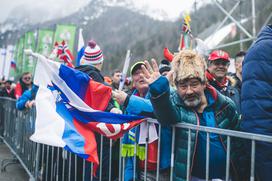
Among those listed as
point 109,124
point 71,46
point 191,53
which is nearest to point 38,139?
point 109,124

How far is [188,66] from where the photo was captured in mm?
3074

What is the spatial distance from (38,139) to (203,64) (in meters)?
1.73

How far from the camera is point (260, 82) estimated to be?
2543 mm

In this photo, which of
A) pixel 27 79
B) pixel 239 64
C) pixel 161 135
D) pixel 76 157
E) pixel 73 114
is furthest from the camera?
pixel 27 79

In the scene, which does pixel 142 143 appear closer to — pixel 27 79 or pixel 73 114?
pixel 73 114

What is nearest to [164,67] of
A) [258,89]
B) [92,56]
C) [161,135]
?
[92,56]

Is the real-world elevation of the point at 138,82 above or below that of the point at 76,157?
above

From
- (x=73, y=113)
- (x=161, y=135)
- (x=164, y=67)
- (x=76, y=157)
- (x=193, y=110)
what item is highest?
(x=164, y=67)

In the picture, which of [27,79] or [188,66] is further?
[27,79]

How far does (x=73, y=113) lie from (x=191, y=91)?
4.35 feet

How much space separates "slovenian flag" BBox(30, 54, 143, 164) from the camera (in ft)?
11.5

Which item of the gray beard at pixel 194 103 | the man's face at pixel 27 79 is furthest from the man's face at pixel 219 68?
the man's face at pixel 27 79

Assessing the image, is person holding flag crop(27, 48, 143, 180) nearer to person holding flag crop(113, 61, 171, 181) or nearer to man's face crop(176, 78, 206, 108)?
person holding flag crop(113, 61, 171, 181)

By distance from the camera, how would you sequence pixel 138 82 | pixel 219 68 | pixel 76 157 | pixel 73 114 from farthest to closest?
pixel 219 68 → pixel 76 157 → pixel 138 82 → pixel 73 114
